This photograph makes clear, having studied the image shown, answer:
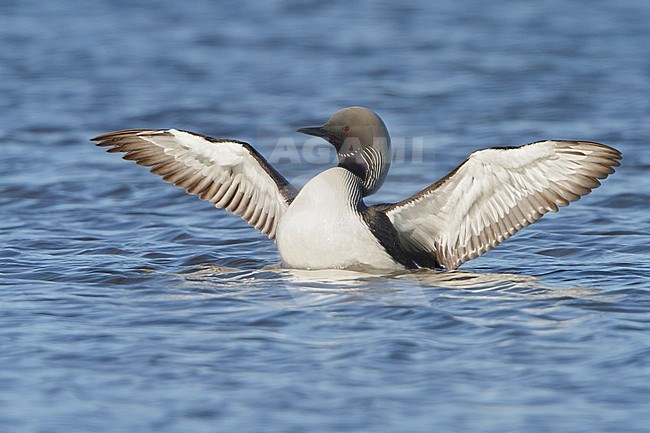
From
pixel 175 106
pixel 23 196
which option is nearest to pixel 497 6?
pixel 175 106

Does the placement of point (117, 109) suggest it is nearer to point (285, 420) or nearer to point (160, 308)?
point (160, 308)

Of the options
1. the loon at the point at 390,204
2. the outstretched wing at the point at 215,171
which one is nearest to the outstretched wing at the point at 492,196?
the loon at the point at 390,204

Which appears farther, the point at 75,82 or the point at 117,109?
the point at 75,82

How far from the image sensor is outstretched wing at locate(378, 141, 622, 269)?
7816 mm

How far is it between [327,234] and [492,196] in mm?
1241

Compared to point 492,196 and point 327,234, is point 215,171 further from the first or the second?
point 492,196

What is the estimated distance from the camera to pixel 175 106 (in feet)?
49.0

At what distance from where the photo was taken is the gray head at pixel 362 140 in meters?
8.52

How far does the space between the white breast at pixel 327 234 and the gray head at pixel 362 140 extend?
16.0 inches

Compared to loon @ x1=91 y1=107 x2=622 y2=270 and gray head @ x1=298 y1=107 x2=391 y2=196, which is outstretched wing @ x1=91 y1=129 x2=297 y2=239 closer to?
loon @ x1=91 y1=107 x2=622 y2=270

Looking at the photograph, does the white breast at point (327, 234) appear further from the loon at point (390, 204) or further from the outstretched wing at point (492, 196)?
the outstretched wing at point (492, 196)

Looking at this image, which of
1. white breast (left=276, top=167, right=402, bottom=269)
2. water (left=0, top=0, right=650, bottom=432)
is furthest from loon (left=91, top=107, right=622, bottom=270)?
water (left=0, top=0, right=650, bottom=432)

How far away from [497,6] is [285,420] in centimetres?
1659

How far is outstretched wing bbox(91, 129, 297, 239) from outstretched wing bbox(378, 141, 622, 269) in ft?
3.58
